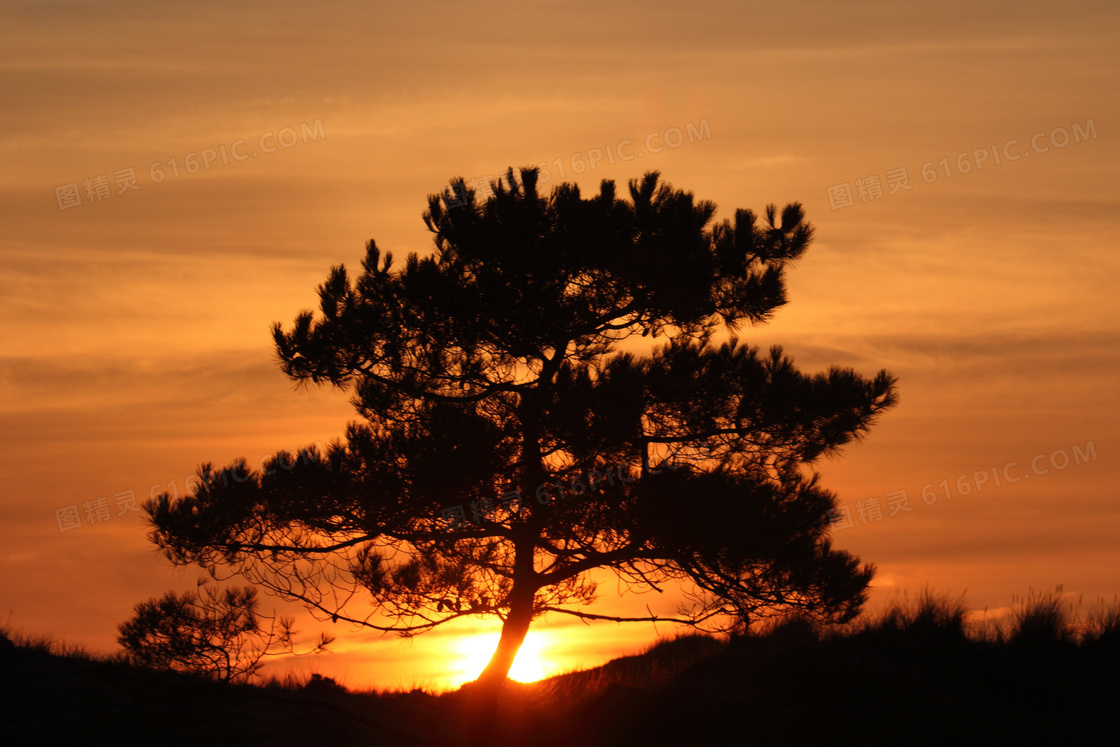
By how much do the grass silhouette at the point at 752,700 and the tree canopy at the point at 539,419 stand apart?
3.54 ft

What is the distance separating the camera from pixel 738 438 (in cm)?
1327

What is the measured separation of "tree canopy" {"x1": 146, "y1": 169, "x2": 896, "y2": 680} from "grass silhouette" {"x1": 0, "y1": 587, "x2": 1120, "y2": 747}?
1.08 m

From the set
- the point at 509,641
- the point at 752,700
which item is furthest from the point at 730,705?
the point at 509,641

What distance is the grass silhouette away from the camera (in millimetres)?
11594

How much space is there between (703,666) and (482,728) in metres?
3.28

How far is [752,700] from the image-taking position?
1250cm

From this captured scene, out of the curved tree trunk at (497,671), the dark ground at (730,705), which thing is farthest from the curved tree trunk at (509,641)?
the dark ground at (730,705)

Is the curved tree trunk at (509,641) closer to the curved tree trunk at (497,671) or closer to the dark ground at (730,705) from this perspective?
the curved tree trunk at (497,671)

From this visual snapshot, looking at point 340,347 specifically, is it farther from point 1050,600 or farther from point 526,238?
point 1050,600

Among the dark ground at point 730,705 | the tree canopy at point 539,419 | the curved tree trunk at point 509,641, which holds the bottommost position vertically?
the dark ground at point 730,705

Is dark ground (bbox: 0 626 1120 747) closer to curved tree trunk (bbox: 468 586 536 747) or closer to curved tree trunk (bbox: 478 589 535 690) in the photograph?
curved tree trunk (bbox: 468 586 536 747)

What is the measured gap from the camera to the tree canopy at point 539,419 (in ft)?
40.8

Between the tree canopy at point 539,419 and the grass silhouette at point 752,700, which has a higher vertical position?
the tree canopy at point 539,419

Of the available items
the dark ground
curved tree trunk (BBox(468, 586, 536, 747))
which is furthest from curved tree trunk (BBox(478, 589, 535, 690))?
the dark ground
